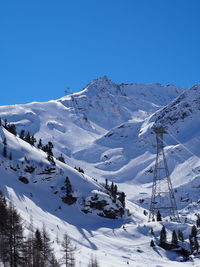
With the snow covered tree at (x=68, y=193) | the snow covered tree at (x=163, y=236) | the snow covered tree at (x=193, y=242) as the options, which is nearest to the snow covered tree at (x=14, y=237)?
the snow covered tree at (x=163, y=236)

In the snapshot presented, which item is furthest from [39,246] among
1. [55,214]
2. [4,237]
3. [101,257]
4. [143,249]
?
[55,214]

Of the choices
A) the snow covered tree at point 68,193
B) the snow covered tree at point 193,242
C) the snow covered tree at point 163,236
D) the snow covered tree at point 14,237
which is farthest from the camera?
the snow covered tree at point 68,193

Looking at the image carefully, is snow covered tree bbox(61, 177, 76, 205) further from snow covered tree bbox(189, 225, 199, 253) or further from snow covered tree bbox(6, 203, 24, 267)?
snow covered tree bbox(6, 203, 24, 267)

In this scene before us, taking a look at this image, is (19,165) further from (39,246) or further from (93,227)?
(39,246)

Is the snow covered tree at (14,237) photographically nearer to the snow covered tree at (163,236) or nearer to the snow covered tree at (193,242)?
the snow covered tree at (163,236)

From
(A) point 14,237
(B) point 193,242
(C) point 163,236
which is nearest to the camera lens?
(A) point 14,237

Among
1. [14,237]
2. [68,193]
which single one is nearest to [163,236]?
[68,193]

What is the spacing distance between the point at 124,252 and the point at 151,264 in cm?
1131

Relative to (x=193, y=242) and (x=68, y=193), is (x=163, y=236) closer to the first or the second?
(x=193, y=242)

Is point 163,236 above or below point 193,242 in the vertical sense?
above

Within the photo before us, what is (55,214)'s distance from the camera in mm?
143625

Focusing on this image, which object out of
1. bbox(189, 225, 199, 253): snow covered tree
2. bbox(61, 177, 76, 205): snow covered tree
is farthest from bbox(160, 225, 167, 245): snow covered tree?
bbox(61, 177, 76, 205): snow covered tree

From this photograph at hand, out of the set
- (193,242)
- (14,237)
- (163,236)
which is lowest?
(14,237)

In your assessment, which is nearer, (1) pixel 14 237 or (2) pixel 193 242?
(1) pixel 14 237
